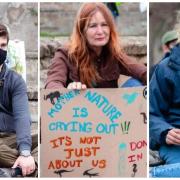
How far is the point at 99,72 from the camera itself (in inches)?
95.3

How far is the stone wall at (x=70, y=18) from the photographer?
2.41 meters

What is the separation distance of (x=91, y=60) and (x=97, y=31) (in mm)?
187

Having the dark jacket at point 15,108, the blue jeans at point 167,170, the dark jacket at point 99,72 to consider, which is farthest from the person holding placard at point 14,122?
the blue jeans at point 167,170

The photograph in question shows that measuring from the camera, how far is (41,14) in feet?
8.02

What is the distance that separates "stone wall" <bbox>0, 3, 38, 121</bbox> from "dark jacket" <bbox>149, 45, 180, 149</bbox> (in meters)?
0.75

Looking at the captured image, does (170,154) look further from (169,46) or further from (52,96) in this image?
(52,96)

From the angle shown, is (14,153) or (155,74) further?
(14,153)

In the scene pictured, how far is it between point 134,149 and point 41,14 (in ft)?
3.45

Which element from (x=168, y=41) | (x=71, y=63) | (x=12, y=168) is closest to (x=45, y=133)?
(x=12, y=168)

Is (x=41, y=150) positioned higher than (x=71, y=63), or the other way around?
(x=71, y=63)

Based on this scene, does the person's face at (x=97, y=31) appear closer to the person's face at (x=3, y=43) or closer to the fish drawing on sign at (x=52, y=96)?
the fish drawing on sign at (x=52, y=96)

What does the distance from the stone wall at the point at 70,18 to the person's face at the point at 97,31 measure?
0.09 metres

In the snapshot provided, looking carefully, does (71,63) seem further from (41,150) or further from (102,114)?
(41,150)

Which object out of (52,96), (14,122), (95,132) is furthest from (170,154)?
(14,122)
